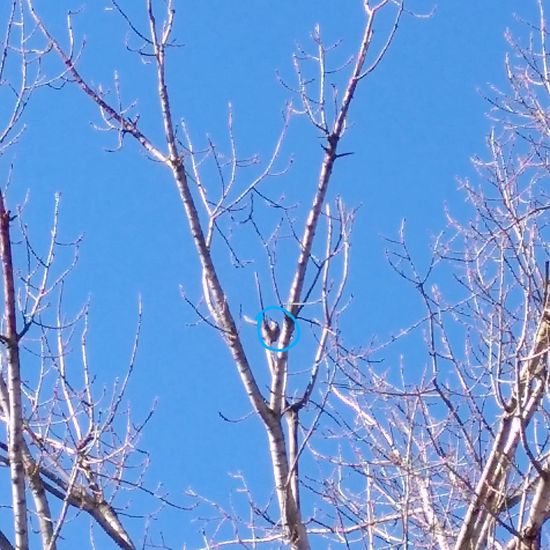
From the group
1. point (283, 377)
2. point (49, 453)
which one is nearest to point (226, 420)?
point (283, 377)

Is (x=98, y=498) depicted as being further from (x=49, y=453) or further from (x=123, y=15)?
(x=123, y=15)

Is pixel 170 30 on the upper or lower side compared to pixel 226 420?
upper

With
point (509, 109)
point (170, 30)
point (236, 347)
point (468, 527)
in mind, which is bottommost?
point (468, 527)

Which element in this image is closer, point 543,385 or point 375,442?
point 543,385

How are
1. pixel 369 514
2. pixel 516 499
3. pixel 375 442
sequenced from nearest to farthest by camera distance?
pixel 516 499
pixel 369 514
pixel 375 442

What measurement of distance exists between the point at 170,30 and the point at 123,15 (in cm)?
22

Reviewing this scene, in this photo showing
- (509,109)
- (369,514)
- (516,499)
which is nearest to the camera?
(516,499)

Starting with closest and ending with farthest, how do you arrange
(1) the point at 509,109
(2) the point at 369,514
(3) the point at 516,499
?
(3) the point at 516,499 → (2) the point at 369,514 → (1) the point at 509,109

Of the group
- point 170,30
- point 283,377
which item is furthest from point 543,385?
point 170,30

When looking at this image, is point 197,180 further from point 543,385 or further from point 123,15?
point 543,385

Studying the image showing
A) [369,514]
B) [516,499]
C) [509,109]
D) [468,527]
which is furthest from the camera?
[509,109]

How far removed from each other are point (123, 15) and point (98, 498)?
2.44m

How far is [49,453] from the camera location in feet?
16.6

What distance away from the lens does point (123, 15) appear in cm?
462
